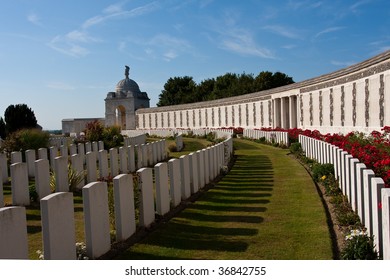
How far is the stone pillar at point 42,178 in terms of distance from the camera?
9894 mm

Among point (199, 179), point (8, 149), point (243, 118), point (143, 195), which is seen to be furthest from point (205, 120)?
point (143, 195)

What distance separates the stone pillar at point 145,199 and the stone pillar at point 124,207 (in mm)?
312

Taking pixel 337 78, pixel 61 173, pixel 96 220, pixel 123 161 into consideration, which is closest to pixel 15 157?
pixel 123 161

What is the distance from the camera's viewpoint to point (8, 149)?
751 inches

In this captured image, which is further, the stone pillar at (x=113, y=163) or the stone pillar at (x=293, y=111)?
the stone pillar at (x=293, y=111)

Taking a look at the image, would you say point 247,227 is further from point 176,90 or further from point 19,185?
point 176,90

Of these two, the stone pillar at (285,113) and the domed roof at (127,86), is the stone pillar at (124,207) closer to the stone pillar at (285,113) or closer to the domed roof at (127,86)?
the stone pillar at (285,113)

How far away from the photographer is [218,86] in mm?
74562

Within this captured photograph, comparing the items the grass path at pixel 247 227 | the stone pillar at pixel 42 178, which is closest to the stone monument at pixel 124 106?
the stone pillar at pixel 42 178

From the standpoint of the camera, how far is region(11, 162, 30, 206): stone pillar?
953 centimetres

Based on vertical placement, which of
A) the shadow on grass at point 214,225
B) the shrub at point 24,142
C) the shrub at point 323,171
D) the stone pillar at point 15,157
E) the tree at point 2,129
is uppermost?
the tree at point 2,129

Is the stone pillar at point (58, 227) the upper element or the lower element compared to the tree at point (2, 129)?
lower

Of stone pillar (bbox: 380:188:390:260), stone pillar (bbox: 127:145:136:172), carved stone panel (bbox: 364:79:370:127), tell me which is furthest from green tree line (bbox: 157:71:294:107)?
stone pillar (bbox: 380:188:390:260)

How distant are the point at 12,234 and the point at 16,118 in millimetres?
32274
